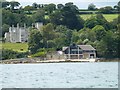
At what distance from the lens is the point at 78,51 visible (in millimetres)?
34719

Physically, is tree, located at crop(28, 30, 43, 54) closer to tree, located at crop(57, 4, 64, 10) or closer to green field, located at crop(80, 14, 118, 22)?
green field, located at crop(80, 14, 118, 22)

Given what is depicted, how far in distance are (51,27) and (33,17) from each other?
13.7ft

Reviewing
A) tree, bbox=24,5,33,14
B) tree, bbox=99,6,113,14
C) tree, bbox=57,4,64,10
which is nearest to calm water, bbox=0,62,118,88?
tree, bbox=99,6,113,14

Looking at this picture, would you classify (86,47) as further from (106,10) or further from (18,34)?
(106,10)

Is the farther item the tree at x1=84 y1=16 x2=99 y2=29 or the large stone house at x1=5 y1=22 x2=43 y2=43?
the tree at x1=84 y1=16 x2=99 y2=29

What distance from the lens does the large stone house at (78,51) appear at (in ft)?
111

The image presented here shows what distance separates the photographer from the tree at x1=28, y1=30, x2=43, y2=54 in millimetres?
32500

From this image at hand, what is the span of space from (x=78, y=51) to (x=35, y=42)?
2.84 m

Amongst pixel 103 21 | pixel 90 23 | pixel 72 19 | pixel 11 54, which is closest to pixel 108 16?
pixel 103 21

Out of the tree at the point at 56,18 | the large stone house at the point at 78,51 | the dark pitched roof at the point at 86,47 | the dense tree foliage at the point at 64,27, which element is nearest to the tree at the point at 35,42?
the dense tree foliage at the point at 64,27

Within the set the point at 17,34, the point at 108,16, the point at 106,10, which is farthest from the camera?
the point at 106,10

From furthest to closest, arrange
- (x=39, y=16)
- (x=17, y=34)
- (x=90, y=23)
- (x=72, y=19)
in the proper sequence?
(x=39, y=16) → (x=72, y=19) → (x=17, y=34) → (x=90, y=23)

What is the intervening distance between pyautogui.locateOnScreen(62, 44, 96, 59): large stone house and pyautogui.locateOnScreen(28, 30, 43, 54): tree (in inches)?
64.3

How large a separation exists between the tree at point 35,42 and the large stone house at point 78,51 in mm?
1632
